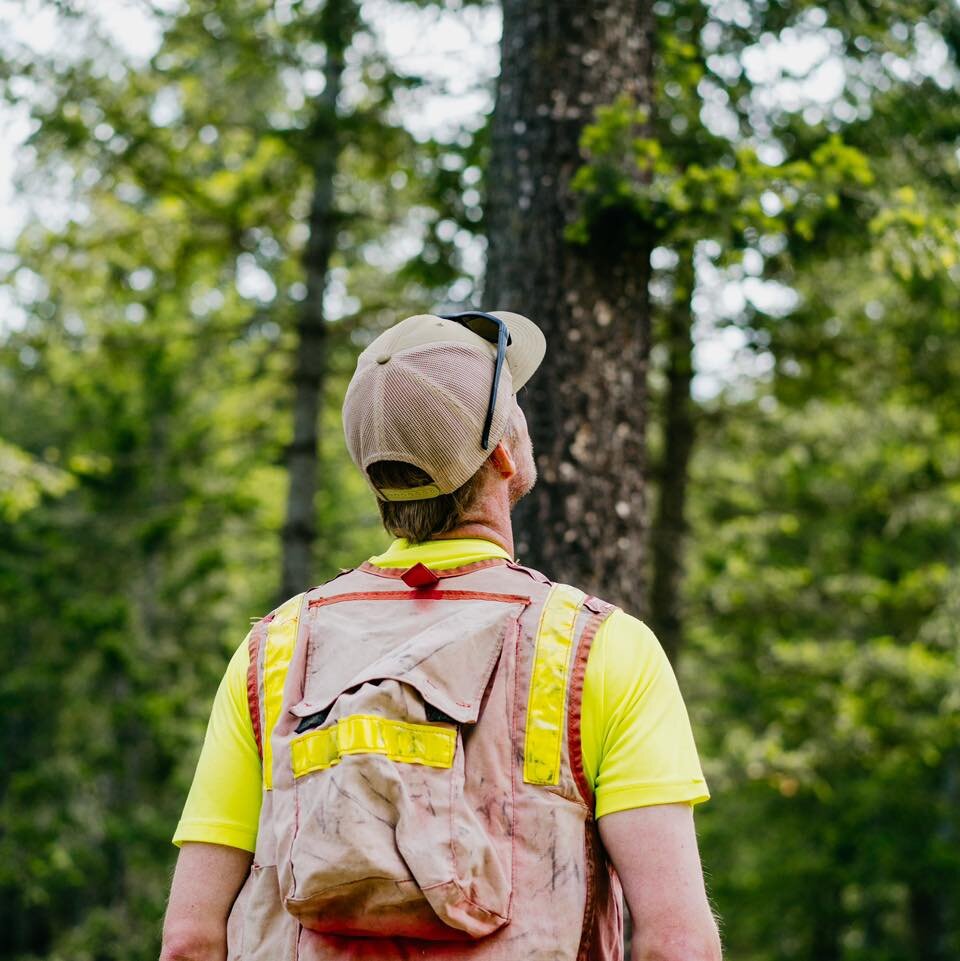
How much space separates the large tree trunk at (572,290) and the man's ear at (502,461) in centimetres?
169

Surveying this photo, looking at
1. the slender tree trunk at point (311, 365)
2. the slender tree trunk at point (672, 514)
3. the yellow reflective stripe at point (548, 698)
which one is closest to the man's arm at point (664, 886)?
the yellow reflective stripe at point (548, 698)

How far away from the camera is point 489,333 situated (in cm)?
224

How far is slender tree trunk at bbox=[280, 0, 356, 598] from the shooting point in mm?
9977

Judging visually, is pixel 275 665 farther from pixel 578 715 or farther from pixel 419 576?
pixel 578 715

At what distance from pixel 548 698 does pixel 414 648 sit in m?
0.23

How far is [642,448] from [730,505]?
8.89 m

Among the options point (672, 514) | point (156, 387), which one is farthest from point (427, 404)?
point (156, 387)

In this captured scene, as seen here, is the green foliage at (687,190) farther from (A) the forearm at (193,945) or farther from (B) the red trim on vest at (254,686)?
(A) the forearm at (193,945)

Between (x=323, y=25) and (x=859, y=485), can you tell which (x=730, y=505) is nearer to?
(x=859, y=485)

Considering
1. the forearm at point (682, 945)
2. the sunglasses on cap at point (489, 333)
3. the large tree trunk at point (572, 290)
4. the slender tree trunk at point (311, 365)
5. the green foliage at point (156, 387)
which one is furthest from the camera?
the slender tree trunk at point (311, 365)

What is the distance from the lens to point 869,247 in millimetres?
5336

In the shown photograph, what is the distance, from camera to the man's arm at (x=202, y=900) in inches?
77.2

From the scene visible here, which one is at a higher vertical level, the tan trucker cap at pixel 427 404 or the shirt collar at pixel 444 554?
the tan trucker cap at pixel 427 404

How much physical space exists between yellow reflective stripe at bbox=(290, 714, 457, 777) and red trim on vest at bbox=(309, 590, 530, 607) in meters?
0.25
